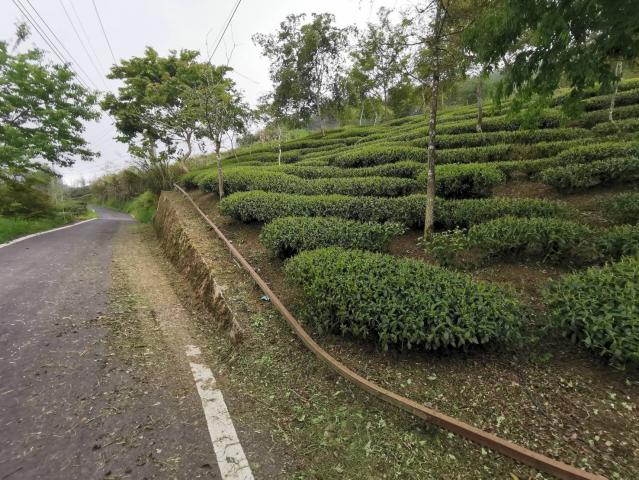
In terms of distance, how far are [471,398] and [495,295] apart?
1.11 metres

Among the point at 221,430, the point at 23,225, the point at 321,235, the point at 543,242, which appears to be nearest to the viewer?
the point at 221,430

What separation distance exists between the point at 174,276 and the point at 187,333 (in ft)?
9.11

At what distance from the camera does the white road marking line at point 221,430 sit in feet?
7.14

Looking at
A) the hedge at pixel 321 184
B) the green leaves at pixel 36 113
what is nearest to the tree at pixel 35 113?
the green leaves at pixel 36 113

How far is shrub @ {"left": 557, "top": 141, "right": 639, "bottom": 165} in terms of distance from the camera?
6898mm

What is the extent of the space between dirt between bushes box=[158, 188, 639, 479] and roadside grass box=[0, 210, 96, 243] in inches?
414

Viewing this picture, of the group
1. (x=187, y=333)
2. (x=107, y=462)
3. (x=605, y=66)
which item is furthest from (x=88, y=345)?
(x=605, y=66)

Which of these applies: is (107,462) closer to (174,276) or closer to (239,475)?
(239,475)

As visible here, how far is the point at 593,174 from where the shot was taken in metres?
6.81

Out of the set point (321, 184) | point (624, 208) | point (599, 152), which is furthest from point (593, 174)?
point (321, 184)

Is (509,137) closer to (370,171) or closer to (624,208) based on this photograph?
(370,171)

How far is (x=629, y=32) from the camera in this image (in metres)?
2.80

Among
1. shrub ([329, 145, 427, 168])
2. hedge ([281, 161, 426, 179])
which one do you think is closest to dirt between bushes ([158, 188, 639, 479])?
hedge ([281, 161, 426, 179])

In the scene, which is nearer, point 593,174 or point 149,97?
point 593,174
